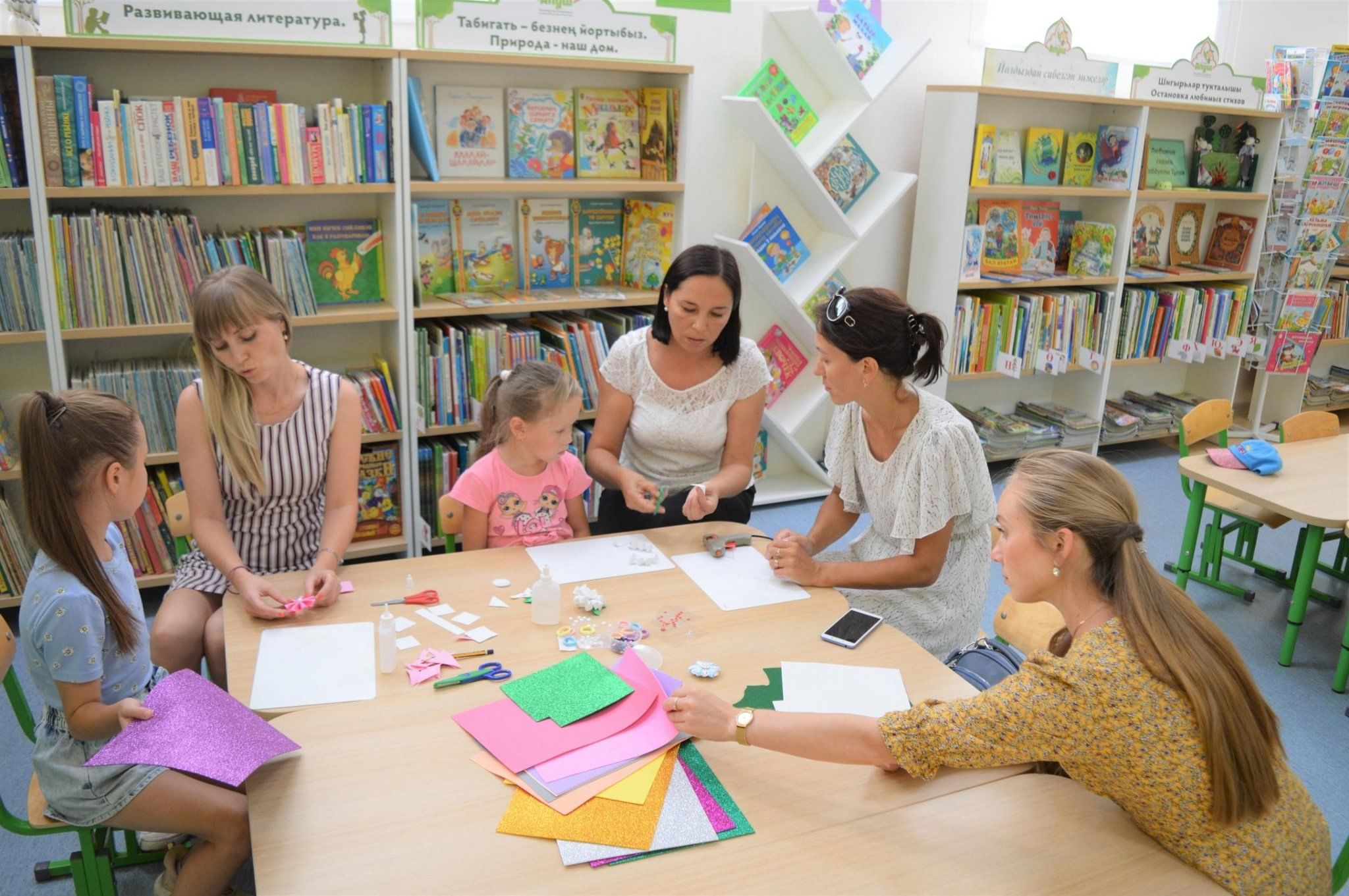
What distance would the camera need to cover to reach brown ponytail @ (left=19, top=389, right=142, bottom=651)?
156 centimetres

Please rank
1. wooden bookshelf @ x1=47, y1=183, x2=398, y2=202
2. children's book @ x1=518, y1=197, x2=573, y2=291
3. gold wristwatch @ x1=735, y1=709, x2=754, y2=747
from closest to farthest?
gold wristwatch @ x1=735, y1=709, x2=754, y2=747 → wooden bookshelf @ x1=47, y1=183, x2=398, y2=202 → children's book @ x1=518, y1=197, x2=573, y2=291

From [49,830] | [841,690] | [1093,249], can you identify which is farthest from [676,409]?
[1093,249]

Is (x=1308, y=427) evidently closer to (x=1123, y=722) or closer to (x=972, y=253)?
(x=972, y=253)

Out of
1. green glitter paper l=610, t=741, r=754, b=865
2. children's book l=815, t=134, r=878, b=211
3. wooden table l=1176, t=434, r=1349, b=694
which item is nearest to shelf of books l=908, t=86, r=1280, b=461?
children's book l=815, t=134, r=878, b=211

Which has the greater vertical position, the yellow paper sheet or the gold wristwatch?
the gold wristwatch

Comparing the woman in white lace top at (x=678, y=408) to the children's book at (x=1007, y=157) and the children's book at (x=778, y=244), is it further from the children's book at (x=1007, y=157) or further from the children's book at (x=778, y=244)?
the children's book at (x=1007, y=157)

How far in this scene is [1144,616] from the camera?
130 centimetres

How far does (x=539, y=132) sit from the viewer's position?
140 inches

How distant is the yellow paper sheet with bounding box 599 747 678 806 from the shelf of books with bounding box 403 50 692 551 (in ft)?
7.28

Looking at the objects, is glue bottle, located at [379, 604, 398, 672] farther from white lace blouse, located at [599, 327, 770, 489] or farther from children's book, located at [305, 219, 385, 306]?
children's book, located at [305, 219, 385, 306]

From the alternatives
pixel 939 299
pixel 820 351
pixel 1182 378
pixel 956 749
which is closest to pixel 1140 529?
pixel 956 749

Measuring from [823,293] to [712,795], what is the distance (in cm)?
316

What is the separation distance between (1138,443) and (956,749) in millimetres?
4605

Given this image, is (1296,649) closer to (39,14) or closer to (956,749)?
(956,749)
